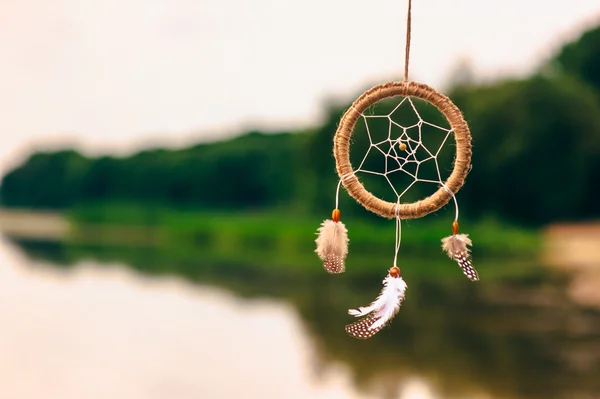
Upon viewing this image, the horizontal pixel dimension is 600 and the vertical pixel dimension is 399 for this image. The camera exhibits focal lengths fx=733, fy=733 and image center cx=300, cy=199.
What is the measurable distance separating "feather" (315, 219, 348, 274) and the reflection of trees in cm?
369

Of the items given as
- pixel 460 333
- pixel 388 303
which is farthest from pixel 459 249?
pixel 460 333

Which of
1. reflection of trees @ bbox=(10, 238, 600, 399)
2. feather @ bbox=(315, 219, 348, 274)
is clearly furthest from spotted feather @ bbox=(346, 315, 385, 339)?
reflection of trees @ bbox=(10, 238, 600, 399)

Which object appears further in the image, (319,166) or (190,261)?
(190,261)

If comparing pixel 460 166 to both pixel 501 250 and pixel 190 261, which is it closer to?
pixel 501 250

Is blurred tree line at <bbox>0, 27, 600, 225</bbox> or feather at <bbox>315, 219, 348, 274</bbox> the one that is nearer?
feather at <bbox>315, 219, 348, 274</bbox>

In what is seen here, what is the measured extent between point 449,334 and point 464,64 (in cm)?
398

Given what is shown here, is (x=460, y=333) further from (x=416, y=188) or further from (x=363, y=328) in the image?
(x=363, y=328)

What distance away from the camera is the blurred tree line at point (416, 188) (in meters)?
8.55

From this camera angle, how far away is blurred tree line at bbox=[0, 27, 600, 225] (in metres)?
8.55

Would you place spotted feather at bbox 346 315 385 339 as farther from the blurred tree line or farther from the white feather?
the blurred tree line

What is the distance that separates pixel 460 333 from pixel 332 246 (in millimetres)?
5116

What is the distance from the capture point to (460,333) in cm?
628

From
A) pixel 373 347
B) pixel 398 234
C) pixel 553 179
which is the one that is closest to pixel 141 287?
pixel 373 347

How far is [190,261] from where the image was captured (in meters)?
10.6
